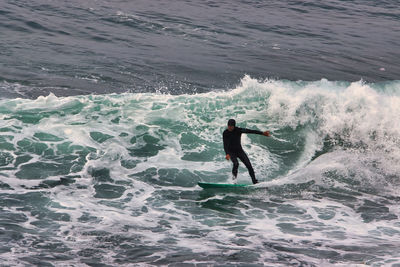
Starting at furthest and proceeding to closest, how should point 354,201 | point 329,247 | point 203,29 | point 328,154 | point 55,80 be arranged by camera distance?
point 203,29, point 55,80, point 328,154, point 354,201, point 329,247

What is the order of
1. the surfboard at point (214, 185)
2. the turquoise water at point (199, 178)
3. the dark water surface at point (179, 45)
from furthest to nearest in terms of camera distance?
the dark water surface at point (179, 45), the surfboard at point (214, 185), the turquoise water at point (199, 178)

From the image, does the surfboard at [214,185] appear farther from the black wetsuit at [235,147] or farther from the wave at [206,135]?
the wave at [206,135]

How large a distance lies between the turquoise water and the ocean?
0.05 m

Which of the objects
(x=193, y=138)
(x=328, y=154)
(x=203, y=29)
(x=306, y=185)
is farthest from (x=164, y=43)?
(x=306, y=185)

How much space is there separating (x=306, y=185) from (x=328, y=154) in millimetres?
2744

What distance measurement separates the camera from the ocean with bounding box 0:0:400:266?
1141 centimetres

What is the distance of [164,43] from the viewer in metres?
28.2

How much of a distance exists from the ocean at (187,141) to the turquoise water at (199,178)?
0.16ft

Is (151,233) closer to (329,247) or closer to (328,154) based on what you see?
(329,247)

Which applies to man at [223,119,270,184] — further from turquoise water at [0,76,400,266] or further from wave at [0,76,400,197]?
wave at [0,76,400,197]

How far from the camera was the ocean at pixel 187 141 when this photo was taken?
11406mm

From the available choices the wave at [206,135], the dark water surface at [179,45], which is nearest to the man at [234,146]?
the wave at [206,135]

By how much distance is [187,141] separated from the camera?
17766 mm

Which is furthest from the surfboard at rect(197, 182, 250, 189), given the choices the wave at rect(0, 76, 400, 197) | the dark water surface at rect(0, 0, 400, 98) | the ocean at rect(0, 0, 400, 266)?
the dark water surface at rect(0, 0, 400, 98)
